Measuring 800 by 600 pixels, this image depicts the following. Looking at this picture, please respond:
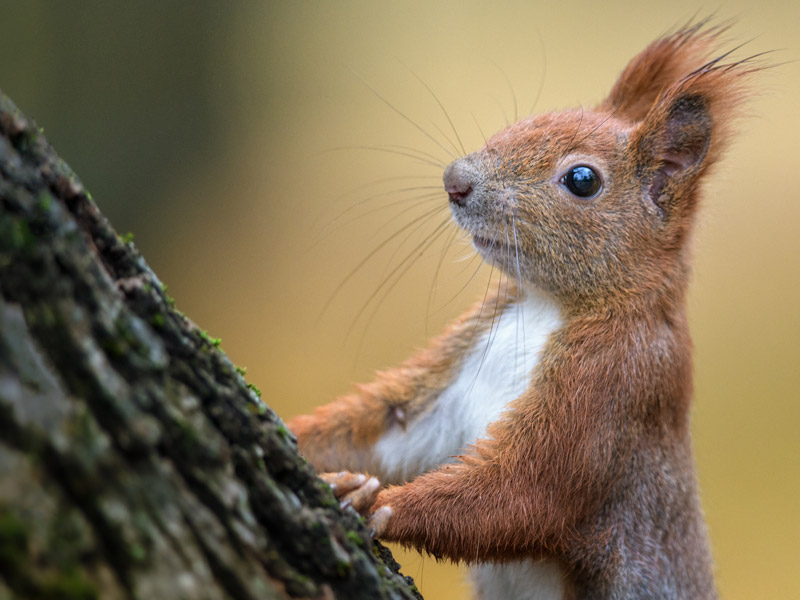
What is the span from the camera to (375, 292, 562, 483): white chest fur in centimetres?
174

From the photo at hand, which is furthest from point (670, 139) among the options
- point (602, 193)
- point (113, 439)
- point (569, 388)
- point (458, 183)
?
point (113, 439)

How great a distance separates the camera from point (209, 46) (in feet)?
14.9

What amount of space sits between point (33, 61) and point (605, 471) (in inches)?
157

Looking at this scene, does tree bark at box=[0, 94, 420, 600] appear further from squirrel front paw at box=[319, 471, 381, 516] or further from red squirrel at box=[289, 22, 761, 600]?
red squirrel at box=[289, 22, 761, 600]

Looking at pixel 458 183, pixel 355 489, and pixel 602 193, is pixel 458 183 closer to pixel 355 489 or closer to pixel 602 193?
pixel 602 193

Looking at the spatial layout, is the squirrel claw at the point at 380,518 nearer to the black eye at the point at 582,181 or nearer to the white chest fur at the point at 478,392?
the white chest fur at the point at 478,392

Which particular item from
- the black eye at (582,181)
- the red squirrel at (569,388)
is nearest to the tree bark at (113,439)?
the red squirrel at (569,388)

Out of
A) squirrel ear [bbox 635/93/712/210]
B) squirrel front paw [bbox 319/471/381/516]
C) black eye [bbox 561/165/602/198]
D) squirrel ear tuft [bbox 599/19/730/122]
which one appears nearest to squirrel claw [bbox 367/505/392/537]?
squirrel front paw [bbox 319/471/381/516]

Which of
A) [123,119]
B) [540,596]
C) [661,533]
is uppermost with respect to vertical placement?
[123,119]

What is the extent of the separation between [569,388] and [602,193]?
47 cm

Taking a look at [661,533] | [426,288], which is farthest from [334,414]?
[426,288]

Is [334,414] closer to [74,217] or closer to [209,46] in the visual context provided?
[74,217]

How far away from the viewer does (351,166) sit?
14.2 ft

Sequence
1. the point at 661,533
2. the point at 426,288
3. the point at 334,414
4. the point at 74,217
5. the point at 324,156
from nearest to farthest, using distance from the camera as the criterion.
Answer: the point at 74,217 → the point at 661,533 → the point at 334,414 → the point at 426,288 → the point at 324,156
